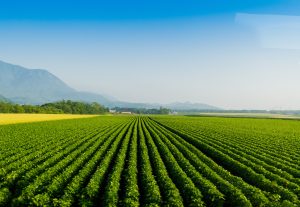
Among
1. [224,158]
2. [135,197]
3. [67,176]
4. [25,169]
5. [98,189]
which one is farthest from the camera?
[224,158]

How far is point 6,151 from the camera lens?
78.0ft

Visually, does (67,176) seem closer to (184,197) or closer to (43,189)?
(43,189)

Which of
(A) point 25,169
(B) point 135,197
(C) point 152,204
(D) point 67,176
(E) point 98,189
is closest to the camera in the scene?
(C) point 152,204

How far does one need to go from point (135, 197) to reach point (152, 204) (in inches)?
46.8

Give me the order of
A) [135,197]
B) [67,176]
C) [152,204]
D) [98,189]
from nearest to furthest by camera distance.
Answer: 1. [152,204]
2. [135,197]
3. [98,189]
4. [67,176]

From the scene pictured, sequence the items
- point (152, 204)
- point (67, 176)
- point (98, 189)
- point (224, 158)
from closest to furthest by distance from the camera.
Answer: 1. point (152, 204)
2. point (98, 189)
3. point (67, 176)
4. point (224, 158)

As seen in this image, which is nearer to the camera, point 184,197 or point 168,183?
point 184,197

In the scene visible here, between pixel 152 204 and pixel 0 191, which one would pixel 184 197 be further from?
pixel 0 191

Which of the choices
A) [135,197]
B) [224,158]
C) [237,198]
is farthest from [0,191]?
[224,158]

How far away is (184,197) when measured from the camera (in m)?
13.2

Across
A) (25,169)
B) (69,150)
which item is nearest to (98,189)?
(25,169)

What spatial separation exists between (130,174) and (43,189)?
4.44 m

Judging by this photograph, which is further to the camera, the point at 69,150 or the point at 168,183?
the point at 69,150

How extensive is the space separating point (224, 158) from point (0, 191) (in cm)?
1495
